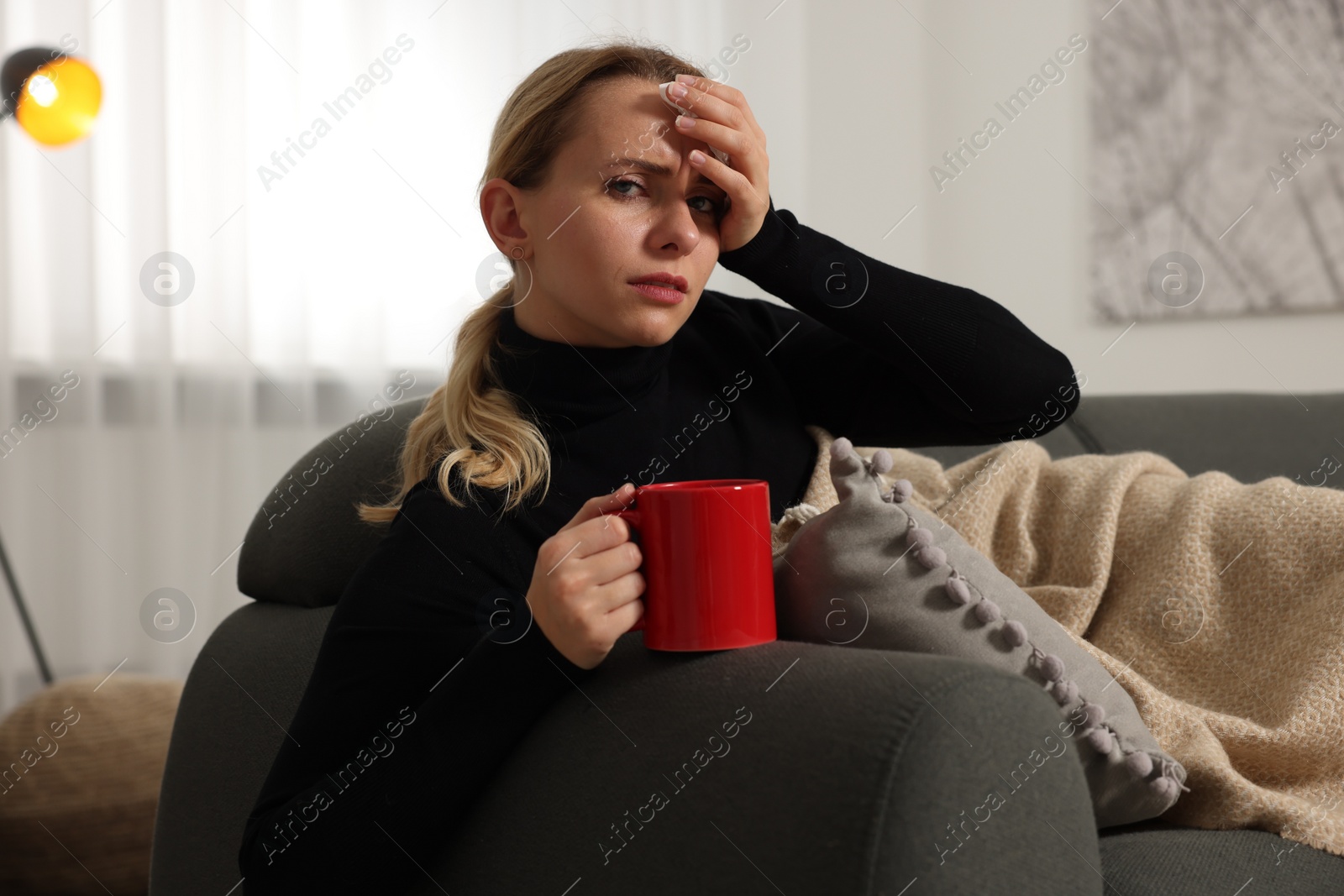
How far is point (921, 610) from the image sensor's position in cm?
76

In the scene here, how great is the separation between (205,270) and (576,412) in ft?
5.85

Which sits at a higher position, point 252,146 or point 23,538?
point 252,146

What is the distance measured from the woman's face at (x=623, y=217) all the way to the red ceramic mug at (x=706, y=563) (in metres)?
0.31

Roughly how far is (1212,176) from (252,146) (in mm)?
2562

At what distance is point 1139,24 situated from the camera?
308 centimetres

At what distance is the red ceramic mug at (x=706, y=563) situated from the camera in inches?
27.4

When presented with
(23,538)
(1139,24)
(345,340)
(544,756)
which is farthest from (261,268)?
(1139,24)

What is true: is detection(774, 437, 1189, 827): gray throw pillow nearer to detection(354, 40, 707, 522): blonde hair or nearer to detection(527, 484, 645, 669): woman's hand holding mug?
detection(527, 484, 645, 669): woman's hand holding mug

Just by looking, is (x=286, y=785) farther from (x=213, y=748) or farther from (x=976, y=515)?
(x=976, y=515)

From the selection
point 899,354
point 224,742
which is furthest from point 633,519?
point 224,742

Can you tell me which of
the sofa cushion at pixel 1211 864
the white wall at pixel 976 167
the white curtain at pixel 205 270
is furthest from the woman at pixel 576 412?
the white wall at pixel 976 167

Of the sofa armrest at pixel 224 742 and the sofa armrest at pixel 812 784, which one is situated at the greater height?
the sofa armrest at pixel 812 784

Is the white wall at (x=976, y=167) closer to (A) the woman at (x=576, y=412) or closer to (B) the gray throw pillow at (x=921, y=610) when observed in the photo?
(A) the woman at (x=576, y=412)

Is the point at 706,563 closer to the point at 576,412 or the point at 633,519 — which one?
the point at 633,519
